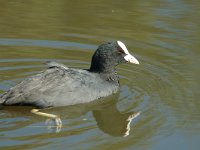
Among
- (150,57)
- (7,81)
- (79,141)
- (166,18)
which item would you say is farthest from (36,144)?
(166,18)

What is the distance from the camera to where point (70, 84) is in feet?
26.9

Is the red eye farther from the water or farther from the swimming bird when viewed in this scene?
the water

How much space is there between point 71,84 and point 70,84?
0.01m

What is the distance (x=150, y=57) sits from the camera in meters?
10.1

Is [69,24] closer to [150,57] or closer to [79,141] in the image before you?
[150,57]

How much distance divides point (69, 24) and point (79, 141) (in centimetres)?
487

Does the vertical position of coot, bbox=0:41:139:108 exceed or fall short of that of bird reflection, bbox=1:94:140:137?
it exceeds it

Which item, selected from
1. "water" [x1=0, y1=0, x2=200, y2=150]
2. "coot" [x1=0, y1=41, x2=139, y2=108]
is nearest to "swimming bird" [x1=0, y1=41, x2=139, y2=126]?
"coot" [x1=0, y1=41, x2=139, y2=108]

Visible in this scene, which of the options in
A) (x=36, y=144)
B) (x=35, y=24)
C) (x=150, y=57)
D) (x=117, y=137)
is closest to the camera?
(x=36, y=144)

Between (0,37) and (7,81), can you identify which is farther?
(0,37)

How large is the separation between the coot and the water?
0.47ft

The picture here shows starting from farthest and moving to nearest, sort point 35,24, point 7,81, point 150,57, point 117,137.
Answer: point 35,24 → point 150,57 → point 7,81 → point 117,137

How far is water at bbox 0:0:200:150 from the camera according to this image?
7223 mm

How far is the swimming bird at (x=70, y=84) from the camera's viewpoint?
7.97 m
